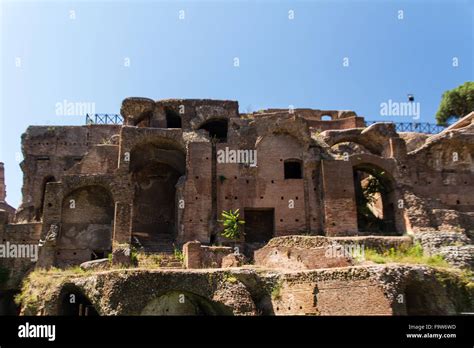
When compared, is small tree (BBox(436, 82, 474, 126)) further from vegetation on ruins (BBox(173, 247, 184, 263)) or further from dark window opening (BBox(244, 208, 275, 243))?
vegetation on ruins (BBox(173, 247, 184, 263))

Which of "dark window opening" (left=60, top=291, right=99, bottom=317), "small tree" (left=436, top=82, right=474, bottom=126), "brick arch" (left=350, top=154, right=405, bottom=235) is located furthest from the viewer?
"small tree" (left=436, top=82, right=474, bottom=126)

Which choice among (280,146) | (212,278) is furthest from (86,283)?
(280,146)

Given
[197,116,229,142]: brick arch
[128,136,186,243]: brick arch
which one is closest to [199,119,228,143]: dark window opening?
[197,116,229,142]: brick arch

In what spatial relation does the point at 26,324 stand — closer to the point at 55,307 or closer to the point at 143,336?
the point at 143,336

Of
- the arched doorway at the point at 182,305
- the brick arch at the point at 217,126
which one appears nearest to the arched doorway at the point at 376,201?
the brick arch at the point at 217,126

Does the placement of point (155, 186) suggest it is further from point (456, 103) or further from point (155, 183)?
point (456, 103)

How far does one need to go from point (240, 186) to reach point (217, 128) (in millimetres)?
6672

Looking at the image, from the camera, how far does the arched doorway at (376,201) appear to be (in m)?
27.2

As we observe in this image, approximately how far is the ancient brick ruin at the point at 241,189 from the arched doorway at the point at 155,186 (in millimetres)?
65

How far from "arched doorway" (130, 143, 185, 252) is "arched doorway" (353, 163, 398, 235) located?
10.6 m

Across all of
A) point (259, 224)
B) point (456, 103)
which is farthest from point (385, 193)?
point (456, 103)

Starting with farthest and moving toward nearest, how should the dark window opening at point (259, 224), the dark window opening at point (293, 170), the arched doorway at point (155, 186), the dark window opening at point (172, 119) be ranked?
the dark window opening at point (172, 119) < the arched doorway at point (155, 186) < the dark window opening at point (293, 170) < the dark window opening at point (259, 224)

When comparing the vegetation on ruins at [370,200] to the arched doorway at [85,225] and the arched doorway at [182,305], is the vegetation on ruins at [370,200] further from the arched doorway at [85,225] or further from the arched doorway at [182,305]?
the arched doorway at [85,225]

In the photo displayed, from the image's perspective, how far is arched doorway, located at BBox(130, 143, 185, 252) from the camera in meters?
30.0
